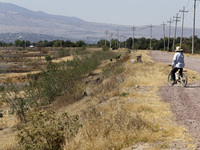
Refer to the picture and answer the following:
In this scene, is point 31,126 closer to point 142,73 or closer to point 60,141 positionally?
point 60,141

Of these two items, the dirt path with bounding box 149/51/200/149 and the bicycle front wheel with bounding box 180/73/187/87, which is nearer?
the dirt path with bounding box 149/51/200/149

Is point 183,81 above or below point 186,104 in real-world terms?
above

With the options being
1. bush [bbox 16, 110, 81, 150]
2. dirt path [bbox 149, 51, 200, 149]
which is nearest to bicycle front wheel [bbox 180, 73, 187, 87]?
dirt path [bbox 149, 51, 200, 149]

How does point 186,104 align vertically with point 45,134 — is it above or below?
above

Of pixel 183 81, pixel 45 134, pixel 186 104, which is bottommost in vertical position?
pixel 45 134

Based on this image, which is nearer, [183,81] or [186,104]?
[186,104]

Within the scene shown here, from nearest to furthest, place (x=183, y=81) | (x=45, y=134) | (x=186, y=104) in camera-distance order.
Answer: (x=45, y=134) → (x=186, y=104) → (x=183, y=81)

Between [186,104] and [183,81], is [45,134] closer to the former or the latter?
[186,104]

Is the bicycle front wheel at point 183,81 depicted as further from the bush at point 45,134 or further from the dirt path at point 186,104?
the bush at point 45,134

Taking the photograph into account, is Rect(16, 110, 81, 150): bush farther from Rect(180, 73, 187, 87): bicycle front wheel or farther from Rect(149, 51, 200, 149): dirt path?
Rect(180, 73, 187, 87): bicycle front wheel

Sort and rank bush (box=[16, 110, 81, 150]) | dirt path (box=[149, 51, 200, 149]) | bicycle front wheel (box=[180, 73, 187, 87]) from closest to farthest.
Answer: dirt path (box=[149, 51, 200, 149]) < bush (box=[16, 110, 81, 150]) < bicycle front wheel (box=[180, 73, 187, 87])

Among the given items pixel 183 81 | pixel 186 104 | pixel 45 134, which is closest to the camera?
pixel 45 134

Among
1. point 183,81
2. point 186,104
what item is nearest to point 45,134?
point 186,104

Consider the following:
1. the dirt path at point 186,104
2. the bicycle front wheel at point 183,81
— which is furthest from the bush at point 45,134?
the bicycle front wheel at point 183,81
